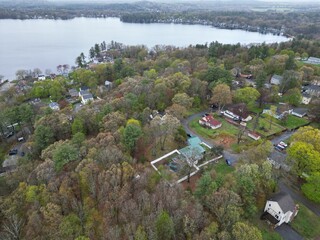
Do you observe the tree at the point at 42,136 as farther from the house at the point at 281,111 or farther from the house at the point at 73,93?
the house at the point at 281,111

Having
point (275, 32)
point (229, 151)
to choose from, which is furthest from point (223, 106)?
point (275, 32)

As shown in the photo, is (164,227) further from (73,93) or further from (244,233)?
(73,93)

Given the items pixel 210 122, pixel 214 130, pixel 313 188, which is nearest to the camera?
pixel 313 188

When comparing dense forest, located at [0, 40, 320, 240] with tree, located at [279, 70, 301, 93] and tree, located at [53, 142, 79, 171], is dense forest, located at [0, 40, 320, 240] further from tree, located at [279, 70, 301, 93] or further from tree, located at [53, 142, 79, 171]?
tree, located at [279, 70, 301, 93]

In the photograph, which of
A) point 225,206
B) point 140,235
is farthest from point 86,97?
point 225,206

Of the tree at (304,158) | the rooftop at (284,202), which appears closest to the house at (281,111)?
the tree at (304,158)

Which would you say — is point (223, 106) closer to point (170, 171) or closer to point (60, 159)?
point (170, 171)

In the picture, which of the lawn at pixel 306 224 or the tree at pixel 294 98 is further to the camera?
the tree at pixel 294 98

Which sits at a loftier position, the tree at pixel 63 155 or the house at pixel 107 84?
the tree at pixel 63 155
